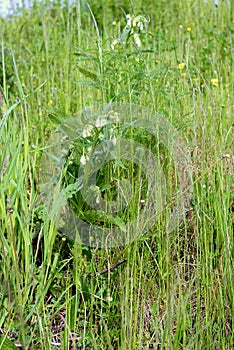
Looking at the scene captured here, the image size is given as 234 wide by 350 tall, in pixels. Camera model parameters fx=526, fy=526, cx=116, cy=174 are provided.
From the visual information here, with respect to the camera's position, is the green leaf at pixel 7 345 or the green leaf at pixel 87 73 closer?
the green leaf at pixel 7 345

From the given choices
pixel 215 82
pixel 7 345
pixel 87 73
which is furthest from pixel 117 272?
pixel 215 82

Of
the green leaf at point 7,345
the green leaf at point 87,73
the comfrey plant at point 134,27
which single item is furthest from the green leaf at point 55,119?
the green leaf at point 7,345

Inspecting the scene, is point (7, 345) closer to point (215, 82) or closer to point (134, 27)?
point (134, 27)

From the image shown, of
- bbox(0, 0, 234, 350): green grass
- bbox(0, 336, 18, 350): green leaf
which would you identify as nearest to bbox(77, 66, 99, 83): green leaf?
bbox(0, 0, 234, 350): green grass

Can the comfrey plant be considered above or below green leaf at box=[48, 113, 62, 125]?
above

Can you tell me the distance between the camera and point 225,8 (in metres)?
4.13

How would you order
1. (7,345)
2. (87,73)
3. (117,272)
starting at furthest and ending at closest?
(87,73), (117,272), (7,345)

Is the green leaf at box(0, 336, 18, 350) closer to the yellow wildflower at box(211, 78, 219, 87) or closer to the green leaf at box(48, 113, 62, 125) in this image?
the green leaf at box(48, 113, 62, 125)

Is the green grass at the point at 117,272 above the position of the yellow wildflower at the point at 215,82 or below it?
below

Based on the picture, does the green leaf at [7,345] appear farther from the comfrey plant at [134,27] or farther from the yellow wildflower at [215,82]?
the yellow wildflower at [215,82]

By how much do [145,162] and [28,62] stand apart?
6.28 feet

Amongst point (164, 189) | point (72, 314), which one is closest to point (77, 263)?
point (72, 314)

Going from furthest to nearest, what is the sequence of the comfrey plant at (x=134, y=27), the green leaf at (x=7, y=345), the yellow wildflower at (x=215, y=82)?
the yellow wildflower at (x=215, y=82), the comfrey plant at (x=134, y=27), the green leaf at (x=7, y=345)

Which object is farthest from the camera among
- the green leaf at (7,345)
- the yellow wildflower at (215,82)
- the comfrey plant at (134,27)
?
the yellow wildflower at (215,82)
